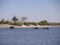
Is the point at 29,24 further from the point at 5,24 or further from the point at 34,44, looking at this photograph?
the point at 34,44

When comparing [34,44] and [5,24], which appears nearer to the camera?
[34,44]

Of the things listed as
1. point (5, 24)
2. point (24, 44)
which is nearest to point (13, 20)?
point (5, 24)

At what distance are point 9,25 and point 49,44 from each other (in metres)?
17.6

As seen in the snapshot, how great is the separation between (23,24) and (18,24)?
1.19 meters

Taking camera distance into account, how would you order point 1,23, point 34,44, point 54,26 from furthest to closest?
point 54,26 < point 1,23 < point 34,44

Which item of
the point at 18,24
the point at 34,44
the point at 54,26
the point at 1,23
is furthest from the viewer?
the point at 54,26

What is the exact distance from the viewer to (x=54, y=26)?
27672 millimetres

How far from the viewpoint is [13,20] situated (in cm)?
2859

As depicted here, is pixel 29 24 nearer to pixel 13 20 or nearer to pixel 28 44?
pixel 13 20

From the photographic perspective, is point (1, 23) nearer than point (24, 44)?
No

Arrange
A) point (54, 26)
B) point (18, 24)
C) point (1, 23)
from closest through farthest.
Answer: point (1, 23), point (18, 24), point (54, 26)

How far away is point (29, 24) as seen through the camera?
88.8 ft

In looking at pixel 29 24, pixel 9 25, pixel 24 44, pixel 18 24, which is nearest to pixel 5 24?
pixel 9 25

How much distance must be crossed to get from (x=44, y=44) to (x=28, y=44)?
65 centimetres
